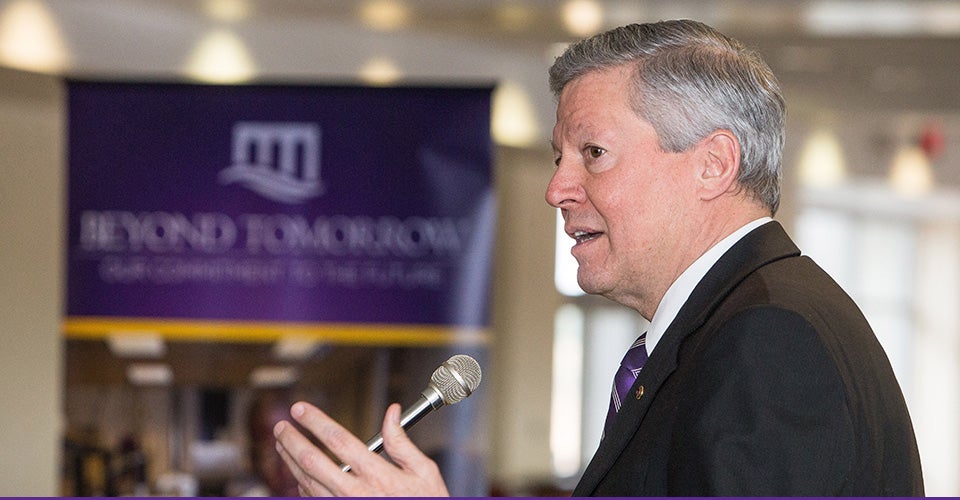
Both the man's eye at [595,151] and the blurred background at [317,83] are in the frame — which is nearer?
the man's eye at [595,151]

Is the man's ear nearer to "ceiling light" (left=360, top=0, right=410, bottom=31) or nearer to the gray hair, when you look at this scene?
the gray hair

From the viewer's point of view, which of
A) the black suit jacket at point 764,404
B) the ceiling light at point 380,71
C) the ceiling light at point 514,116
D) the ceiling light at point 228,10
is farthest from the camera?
the ceiling light at point 514,116

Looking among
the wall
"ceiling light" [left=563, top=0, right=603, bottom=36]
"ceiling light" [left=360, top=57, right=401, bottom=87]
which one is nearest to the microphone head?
"ceiling light" [left=563, top=0, right=603, bottom=36]

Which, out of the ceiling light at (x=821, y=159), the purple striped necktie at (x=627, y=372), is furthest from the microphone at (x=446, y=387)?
the ceiling light at (x=821, y=159)

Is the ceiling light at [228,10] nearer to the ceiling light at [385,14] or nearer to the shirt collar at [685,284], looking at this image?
the ceiling light at [385,14]

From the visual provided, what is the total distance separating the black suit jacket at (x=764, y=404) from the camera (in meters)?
1.29

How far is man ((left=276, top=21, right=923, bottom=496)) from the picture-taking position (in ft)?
4.28

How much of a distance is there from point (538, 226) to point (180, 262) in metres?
5.30

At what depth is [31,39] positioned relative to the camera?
636 centimetres

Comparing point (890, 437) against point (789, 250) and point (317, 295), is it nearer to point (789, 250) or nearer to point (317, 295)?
point (789, 250)

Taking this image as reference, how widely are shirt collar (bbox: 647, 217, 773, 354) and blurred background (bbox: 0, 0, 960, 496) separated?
4.11 metres

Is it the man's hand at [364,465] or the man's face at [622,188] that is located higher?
the man's face at [622,188]

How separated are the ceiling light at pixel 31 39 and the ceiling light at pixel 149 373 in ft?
5.66

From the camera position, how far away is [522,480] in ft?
35.7
